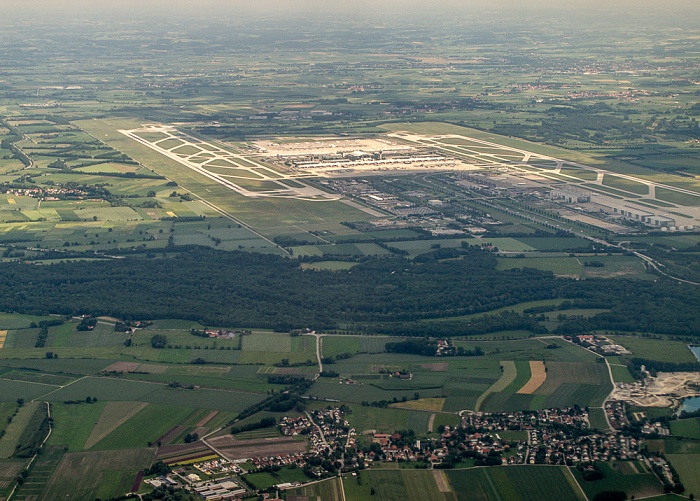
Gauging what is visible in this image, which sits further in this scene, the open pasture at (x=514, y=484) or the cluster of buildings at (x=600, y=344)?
the cluster of buildings at (x=600, y=344)

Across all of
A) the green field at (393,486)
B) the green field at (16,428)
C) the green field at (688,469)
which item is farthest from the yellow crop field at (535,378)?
the green field at (16,428)

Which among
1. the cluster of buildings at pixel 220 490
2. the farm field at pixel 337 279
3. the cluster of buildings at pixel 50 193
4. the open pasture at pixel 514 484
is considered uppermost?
the open pasture at pixel 514 484

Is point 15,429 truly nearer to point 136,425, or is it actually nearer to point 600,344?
point 136,425

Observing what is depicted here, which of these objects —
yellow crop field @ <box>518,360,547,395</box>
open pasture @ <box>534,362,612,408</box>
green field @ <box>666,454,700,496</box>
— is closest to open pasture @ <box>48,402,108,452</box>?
yellow crop field @ <box>518,360,547,395</box>

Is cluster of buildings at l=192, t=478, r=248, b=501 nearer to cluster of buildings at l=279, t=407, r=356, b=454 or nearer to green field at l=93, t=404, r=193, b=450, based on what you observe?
cluster of buildings at l=279, t=407, r=356, b=454

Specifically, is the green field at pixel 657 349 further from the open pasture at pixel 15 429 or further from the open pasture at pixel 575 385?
the open pasture at pixel 15 429

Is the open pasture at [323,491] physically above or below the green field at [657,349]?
above

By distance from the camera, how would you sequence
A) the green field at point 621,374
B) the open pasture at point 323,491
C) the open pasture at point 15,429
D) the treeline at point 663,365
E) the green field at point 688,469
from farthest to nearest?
the treeline at point 663,365 < the green field at point 621,374 < the open pasture at point 15,429 < the green field at point 688,469 < the open pasture at point 323,491

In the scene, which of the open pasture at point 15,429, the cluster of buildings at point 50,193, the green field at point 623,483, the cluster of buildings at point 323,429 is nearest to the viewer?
the green field at point 623,483

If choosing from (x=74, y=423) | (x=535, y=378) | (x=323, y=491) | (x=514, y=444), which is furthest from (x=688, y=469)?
(x=74, y=423)
